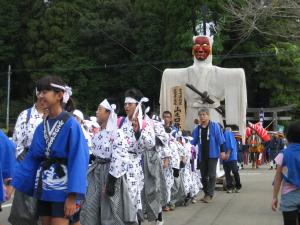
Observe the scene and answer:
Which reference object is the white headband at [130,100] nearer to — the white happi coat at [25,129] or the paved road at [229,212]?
the white happi coat at [25,129]

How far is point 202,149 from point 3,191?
7.18 m

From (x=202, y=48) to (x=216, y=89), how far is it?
1311 millimetres

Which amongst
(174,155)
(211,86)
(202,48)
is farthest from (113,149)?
(202,48)

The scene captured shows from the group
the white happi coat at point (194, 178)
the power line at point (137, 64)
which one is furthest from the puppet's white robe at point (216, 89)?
the power line at point (137, 64)

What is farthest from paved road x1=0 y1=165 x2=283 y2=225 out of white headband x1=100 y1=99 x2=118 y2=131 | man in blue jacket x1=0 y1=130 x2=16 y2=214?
man in blue jacket x1=0 y1=130 x2=16 y2=214

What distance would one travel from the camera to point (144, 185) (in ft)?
28.5

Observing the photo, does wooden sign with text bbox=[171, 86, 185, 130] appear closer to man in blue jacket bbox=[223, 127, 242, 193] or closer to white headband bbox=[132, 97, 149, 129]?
man in blue jacket bbox=[223, 127, 242, 193]

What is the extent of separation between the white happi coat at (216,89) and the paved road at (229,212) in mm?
4473

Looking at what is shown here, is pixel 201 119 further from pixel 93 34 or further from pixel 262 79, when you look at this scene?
pixel 93 34

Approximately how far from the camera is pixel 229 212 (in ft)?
34.8

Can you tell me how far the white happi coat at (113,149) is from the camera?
654 cm

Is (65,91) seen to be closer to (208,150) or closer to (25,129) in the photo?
(25,129)

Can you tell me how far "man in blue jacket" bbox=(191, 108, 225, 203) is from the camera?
12.2 metres

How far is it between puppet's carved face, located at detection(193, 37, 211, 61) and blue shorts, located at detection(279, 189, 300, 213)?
12.2 meters
